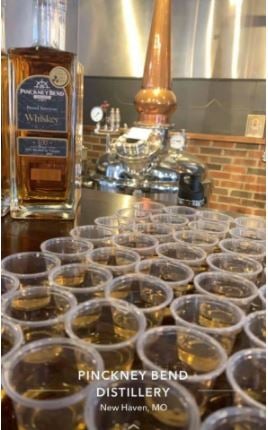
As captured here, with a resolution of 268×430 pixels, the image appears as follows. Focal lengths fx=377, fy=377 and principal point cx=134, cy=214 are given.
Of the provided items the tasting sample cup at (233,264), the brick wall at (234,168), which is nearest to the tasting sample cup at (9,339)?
the tasting sample cup at (233,264)

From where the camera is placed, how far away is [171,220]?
56 cm

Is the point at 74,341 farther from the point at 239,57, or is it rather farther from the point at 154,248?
the point at 239,57

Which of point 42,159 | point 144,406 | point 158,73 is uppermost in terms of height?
point 158,73

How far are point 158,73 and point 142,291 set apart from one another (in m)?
1.74

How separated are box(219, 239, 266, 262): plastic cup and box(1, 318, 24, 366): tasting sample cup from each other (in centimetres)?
27

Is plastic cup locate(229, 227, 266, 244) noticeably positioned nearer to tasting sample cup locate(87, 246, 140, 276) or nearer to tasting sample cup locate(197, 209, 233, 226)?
tasting sample cup locate(197, 209, 233, 226)

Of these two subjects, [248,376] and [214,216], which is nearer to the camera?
[248,376]

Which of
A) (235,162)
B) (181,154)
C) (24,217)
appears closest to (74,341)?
(24,217)

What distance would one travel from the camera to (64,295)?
0.33 metres

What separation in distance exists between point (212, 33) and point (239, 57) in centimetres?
23

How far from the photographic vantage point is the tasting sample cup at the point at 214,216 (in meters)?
0.58

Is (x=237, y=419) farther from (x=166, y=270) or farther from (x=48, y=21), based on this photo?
(x=48, y=21)

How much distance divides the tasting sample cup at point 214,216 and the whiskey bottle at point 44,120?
0.20 metres

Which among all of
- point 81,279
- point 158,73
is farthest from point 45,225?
point 158,73
